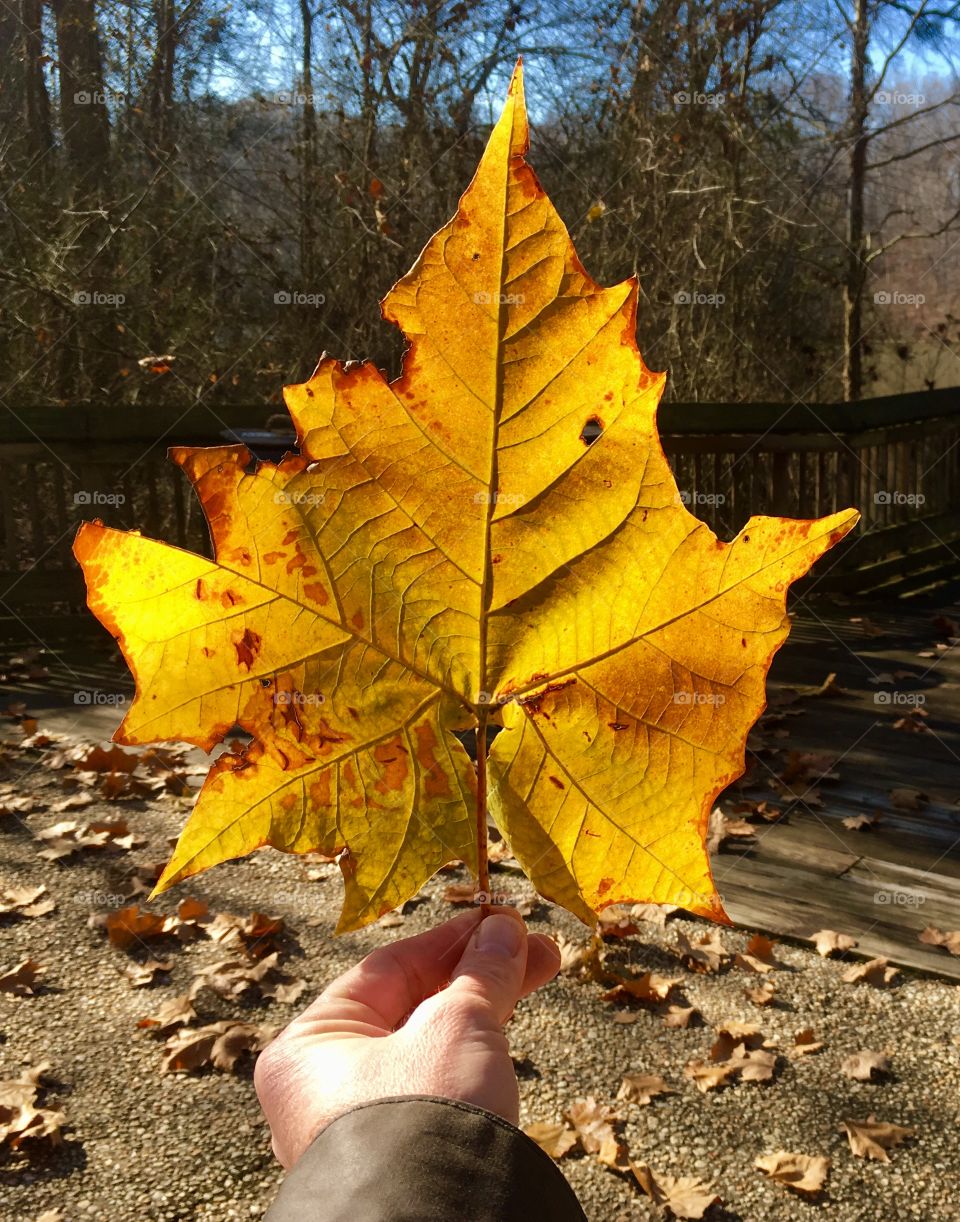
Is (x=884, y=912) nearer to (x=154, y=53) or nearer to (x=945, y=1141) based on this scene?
(x=945, y=1141)

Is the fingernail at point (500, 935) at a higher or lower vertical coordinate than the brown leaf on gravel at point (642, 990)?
higher

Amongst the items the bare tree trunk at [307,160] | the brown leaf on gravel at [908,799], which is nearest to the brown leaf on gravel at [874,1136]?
the brown leaf on gravel at [908,799]

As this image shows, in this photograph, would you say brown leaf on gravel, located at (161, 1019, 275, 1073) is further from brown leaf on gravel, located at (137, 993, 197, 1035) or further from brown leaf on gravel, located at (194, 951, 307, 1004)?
brown leaf on gravel, located at (194, 951, 307, 1004)

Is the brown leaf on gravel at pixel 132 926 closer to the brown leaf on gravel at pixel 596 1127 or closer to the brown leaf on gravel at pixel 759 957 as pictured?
the brown leaf on gravel at pixel 596 1127

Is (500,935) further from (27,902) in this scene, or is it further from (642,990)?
(27,902)

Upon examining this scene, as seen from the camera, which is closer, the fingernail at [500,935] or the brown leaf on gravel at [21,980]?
the fingernail at [500,935]

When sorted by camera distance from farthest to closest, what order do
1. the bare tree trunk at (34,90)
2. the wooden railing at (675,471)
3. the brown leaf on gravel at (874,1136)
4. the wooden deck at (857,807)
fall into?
the bare tree trunk at (34,90), the wooden railing at (675,471), the wooden deck at (857,807), the brown leaf on gravel at (874,1136)

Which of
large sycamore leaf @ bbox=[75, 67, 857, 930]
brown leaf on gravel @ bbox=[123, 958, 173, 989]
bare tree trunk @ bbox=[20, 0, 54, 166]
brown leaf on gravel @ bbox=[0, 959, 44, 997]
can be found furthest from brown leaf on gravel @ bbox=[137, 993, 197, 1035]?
bare tree trunk @ bbox=[20, 0, 54, 166]
